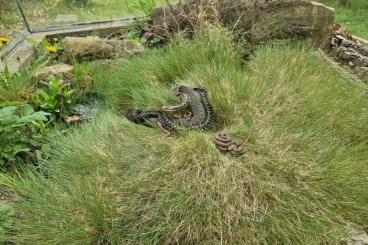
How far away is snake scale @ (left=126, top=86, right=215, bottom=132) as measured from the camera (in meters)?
2.41

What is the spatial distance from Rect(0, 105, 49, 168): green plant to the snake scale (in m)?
0.69

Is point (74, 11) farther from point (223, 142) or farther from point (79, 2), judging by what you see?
point (223, 142)

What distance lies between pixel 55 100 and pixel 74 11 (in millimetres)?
1516

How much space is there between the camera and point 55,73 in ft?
10.6

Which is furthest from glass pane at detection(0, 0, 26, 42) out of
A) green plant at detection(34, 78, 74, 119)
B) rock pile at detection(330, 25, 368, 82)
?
rock pile at detection(330, 25, 368, 82)

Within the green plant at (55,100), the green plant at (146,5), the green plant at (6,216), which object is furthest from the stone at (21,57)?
the green plant at (6,216)

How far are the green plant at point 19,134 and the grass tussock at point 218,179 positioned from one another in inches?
7.8

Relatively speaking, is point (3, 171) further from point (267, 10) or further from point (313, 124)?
point (267, 10)

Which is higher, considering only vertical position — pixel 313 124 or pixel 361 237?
pixel 313 124

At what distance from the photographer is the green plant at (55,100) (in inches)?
110

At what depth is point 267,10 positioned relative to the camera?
3.82 m

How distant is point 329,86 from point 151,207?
1.98m

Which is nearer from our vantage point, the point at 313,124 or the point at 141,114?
the point at 313,124

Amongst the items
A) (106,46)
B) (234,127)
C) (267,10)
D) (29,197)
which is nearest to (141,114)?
(234,127)
